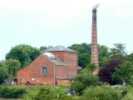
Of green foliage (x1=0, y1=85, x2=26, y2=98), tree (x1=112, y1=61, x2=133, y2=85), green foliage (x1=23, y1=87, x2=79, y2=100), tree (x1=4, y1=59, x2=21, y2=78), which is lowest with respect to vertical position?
green foliage (x1=23, y1=87, x2=79, y2=100)

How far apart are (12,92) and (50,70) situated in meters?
16.4

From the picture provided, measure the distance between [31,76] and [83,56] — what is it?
23.0m

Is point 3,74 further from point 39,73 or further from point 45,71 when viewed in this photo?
point 45,71

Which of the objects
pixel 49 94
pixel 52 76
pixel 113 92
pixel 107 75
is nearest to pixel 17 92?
Result: pixel 107 75

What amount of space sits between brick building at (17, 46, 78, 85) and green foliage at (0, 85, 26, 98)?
13.4m

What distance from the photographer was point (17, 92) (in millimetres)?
76000

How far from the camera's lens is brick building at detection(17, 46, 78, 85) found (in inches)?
3642

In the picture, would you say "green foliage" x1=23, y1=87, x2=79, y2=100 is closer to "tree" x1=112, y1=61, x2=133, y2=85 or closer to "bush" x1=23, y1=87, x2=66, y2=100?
"bush" x1=23, y1=87, x2=66, y2=100

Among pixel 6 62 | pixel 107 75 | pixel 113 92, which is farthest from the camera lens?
pixel 6 62

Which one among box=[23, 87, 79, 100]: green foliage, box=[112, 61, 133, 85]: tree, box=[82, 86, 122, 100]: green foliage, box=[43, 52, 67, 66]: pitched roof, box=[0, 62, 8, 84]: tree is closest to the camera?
box=[23, 87, 79, 100]: green foliage

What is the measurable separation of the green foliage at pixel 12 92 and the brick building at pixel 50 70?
13.4 m

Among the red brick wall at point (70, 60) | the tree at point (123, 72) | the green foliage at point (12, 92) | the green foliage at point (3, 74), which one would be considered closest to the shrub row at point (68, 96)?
the tree at point (123, 72)

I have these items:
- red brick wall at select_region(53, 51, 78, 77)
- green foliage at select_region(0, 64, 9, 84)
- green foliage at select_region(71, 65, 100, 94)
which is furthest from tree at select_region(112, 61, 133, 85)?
green foliage at select_region(0, 64, 9, 84)

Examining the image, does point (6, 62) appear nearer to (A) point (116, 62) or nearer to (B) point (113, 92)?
(A) point (116, 62)
